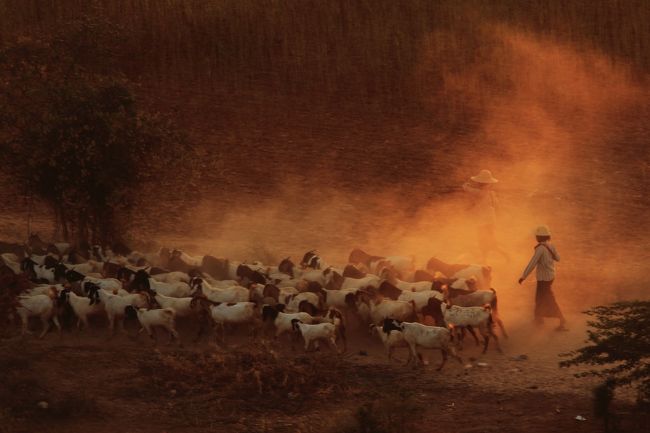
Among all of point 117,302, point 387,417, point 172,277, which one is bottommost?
point 387,417

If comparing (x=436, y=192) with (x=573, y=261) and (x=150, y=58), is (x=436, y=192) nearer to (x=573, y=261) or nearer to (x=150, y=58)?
(x=573, y=261)

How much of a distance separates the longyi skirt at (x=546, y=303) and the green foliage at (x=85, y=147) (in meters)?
7.50

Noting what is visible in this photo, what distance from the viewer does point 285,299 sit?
53.5ft

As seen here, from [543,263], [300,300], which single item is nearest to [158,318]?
[300,300]

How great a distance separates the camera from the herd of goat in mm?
15188

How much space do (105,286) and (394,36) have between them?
22.8 meters

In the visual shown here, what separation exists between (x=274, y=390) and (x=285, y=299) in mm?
2759

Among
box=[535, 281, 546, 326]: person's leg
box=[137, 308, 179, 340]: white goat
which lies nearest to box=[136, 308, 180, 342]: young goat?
box=[137, 308, 179, 340]: white goat

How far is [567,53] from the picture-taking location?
36812 mm

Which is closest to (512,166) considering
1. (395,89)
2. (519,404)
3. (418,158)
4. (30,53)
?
(418,158)

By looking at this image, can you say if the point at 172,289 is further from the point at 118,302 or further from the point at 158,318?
the point at 158,318

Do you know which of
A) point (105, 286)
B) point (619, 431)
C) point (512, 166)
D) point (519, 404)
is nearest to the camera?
point (619, 431)

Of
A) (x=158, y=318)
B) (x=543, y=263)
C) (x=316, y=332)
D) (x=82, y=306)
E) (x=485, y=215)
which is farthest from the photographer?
(x=485, y=215)

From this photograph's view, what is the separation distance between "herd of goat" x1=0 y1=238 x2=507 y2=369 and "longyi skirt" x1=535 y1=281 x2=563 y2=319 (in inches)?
34.8
